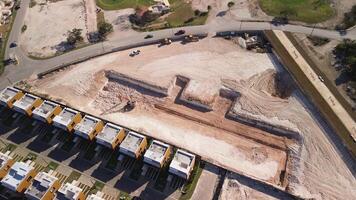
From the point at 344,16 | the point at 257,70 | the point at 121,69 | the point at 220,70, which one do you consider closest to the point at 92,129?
the point at 121,69

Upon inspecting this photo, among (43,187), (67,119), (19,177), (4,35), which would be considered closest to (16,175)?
(19,177)

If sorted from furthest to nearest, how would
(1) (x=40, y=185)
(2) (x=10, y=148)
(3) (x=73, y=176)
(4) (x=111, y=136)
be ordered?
(2) (x=10, y=148) < (4) (x=111, y=136) < (3) (x=73, y=176) < (1) (x=40, y=185)

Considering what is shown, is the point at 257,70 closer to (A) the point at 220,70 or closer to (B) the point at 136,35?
(A) the point at 220,70

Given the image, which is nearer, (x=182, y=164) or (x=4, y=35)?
(x=182, y=164)

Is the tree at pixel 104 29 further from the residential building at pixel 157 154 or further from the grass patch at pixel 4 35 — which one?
the residential building at pixel 157 154

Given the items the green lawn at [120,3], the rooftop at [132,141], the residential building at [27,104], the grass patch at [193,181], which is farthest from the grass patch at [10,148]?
the green lawn at [120,3]

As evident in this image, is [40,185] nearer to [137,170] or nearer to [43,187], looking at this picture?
[43,187]

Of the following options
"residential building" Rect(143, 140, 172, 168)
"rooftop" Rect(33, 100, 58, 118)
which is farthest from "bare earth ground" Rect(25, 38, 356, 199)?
"rooftop" Rect(33, 100, 58, 118)
